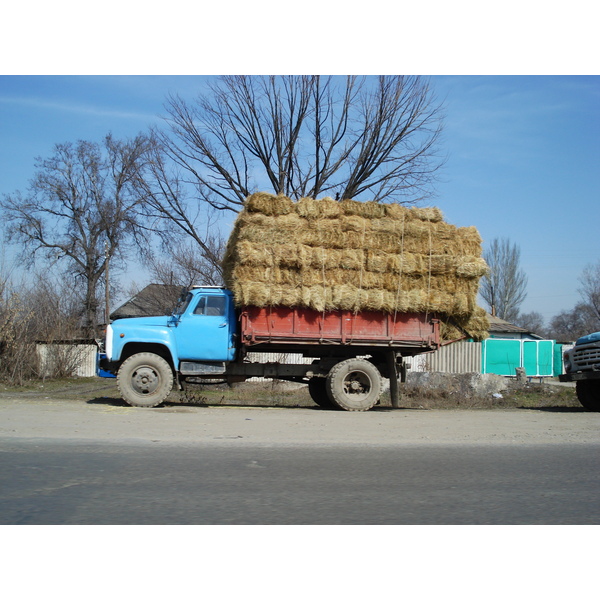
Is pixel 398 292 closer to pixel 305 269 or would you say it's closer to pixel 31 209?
pixel 305 269

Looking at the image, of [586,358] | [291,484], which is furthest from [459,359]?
[291,484]

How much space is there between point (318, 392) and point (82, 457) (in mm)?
7944

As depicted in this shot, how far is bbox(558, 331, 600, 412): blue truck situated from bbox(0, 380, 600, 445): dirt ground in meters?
0.86

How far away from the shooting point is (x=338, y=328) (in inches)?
513

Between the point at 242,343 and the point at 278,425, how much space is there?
283cm

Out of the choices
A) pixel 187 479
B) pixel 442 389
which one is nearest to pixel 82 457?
pixel 187 479

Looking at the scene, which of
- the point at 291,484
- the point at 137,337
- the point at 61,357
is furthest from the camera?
the point at 61,357

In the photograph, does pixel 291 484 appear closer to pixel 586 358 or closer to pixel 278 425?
pixel 278 425

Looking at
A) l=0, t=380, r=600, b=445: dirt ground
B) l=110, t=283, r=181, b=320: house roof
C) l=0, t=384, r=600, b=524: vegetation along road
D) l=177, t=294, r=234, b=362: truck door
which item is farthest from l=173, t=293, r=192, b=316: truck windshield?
l=110, t=283, r=181, b=320: house roof

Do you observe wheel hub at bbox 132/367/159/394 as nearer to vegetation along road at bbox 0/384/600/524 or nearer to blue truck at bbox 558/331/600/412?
vegetation along road at bbox 0/384/600/524

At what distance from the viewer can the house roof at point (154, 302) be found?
2902cm

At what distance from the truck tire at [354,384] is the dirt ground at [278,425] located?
1.24ft

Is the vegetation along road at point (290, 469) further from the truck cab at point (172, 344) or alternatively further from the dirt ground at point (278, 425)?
the truck cab at point (172, 344)

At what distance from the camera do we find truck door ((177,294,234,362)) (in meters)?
12.8
